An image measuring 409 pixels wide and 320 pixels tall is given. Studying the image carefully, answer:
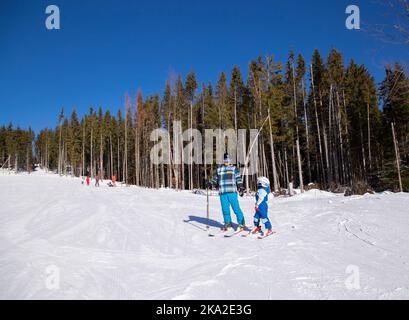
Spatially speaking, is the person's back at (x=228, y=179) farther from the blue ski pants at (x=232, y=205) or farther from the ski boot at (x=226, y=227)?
the ski boot at (x=226, y=227)

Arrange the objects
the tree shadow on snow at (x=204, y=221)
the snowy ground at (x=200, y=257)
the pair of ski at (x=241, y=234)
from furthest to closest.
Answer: the tree shadow on snow at (x=204, y=221)
the pair of ski at (x=241, y=234)
the snowy ground at (x=200, y=257)

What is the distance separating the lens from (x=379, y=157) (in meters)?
34.7

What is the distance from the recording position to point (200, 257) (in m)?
4.89

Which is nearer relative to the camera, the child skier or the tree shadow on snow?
the child skier

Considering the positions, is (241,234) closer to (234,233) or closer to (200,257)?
(234,233)

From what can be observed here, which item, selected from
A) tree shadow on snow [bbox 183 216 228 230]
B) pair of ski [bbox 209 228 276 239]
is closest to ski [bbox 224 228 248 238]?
pair of ski [bbox 209 228 276 239]

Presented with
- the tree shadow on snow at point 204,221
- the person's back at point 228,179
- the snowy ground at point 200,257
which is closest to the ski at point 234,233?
the snowy ground at point 200,257

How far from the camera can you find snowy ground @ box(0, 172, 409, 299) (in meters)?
3.22

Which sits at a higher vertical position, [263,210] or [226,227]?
[263,210]

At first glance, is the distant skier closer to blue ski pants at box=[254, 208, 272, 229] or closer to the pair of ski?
the pair of ski

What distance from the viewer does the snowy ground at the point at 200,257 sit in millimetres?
3217

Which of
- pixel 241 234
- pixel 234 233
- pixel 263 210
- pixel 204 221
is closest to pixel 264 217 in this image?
pixel 263 210
